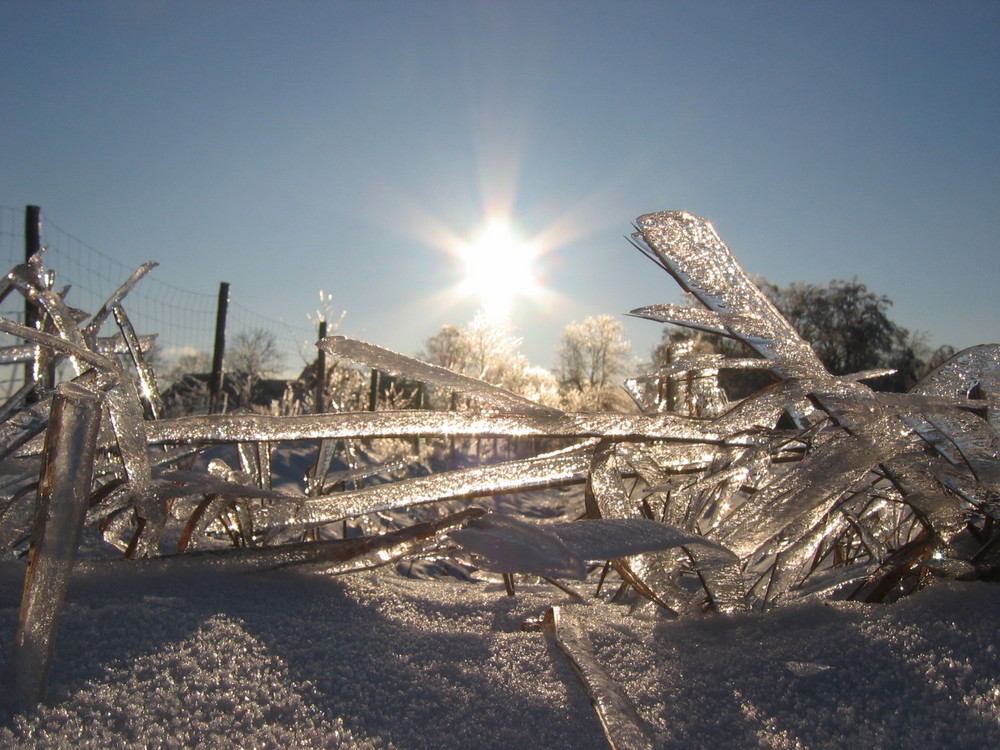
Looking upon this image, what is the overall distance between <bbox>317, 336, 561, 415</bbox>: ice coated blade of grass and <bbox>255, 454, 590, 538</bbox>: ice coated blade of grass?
2.4 inches

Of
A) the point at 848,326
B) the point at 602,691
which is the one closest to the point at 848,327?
the point at 848,326

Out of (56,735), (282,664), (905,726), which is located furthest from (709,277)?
(56,735)

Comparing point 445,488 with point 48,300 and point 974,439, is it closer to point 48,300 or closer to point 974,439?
point 974,439

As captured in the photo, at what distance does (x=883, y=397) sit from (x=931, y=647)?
0.27 m

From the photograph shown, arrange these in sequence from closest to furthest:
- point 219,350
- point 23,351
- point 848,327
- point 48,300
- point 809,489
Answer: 1. point 809,489
2. point 48,300
3. point 23,351
4. point 219,350
5. point 848,327

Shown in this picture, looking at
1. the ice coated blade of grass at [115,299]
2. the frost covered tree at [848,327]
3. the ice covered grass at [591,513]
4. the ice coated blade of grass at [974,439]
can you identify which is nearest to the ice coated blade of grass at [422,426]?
the ice covered grass at [591,513]

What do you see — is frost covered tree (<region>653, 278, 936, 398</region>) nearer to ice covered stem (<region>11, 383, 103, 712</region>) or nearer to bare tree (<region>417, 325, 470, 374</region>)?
bare tree (<region>417, 325, 470, 374</region>)

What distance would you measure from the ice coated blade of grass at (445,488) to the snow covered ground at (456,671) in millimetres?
83

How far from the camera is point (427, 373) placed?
0.81 m

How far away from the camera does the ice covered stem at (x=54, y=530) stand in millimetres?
463

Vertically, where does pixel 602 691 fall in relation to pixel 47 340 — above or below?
below

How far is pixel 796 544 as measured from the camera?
0.77m

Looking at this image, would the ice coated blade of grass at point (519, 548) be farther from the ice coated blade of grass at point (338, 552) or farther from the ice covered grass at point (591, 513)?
the ice coated blade of grass at point (338, 552)

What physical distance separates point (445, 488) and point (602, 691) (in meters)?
0.26
